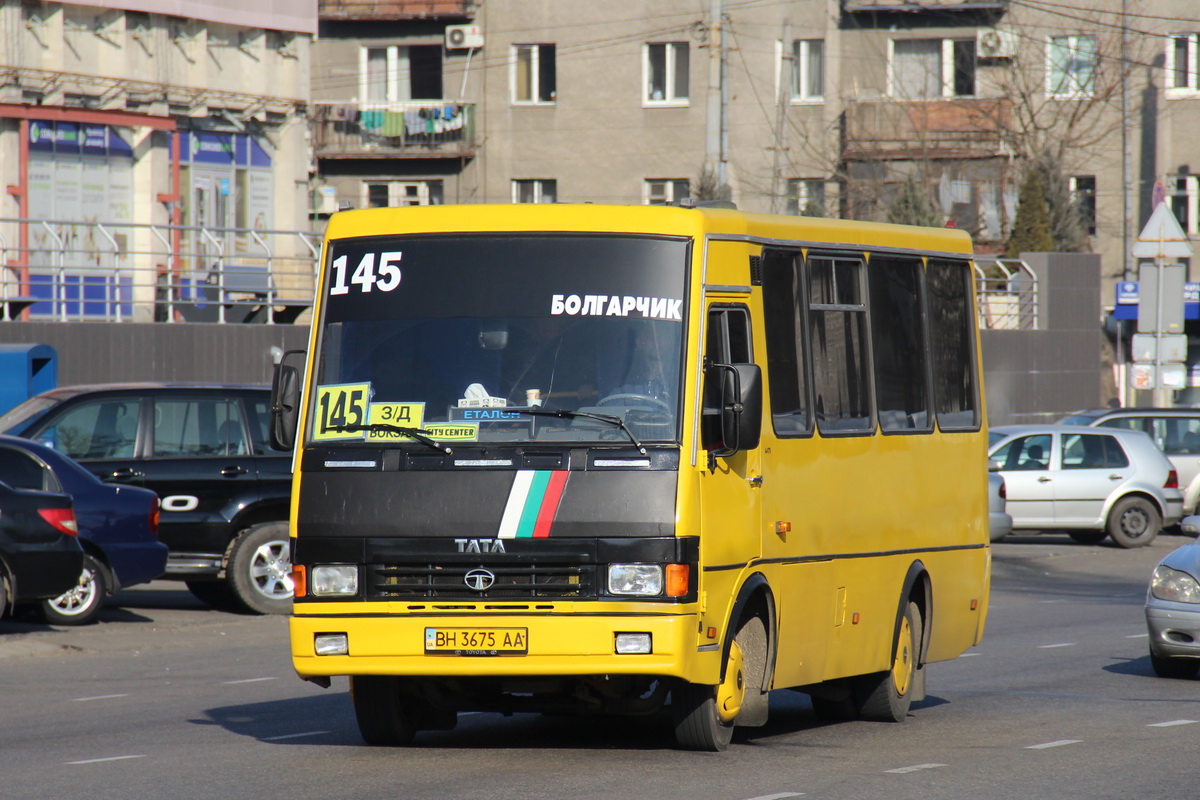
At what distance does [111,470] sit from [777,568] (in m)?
8.86

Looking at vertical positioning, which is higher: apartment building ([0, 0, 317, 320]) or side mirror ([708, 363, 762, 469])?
apartment building ([0, 0, 317, 320])

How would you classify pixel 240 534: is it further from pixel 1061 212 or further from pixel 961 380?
pixel 1061 212

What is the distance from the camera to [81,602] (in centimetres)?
1623

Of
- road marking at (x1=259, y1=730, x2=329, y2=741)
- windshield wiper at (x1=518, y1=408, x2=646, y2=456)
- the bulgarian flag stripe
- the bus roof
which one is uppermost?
the bus roof

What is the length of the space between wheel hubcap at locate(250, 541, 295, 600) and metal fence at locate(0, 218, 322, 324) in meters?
10.1

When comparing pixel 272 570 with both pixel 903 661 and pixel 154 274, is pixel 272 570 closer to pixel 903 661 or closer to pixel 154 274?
pixel 903 661

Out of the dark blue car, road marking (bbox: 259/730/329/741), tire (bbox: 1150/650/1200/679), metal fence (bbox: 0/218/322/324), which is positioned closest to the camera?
road marking (bbox: 259/730/329/741)

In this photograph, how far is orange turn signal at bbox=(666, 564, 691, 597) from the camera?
337 inches

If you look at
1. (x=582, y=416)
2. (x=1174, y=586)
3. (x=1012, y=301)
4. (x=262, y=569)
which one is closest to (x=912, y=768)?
(x=582, y=416)

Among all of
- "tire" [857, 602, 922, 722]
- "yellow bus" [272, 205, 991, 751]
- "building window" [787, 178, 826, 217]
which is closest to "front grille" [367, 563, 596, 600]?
"yellow bus" [272, 205, 991, 751]

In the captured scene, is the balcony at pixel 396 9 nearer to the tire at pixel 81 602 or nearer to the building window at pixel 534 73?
the building window at pixel 534 73

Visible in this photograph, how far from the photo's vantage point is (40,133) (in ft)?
119

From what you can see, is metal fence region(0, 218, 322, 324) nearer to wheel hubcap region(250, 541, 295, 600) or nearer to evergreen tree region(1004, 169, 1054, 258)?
wheel hubcap region(250, 541, 295, 600)

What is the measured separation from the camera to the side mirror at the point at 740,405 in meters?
8.71
